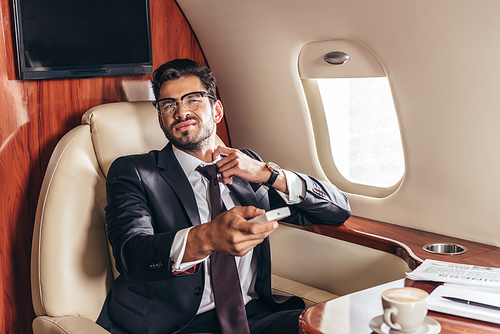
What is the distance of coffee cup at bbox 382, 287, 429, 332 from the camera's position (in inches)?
38.7

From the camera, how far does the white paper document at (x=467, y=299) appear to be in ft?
3.69

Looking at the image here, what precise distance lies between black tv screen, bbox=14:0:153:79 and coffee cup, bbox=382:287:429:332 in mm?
1669

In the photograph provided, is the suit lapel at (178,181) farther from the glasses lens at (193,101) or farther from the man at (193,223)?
the glasses lens at (193,101)

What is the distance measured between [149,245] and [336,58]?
48.7 inches

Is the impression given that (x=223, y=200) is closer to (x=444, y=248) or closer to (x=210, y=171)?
(x=210, y=171)

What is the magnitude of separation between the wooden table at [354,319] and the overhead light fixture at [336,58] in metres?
1.20

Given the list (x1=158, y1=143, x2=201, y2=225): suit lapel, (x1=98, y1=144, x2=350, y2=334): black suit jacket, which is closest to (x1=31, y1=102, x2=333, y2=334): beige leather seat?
(x1=98, y1=144, x2=350, y2=334): black suit jacket

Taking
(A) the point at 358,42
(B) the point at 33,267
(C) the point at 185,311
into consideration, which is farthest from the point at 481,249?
(B) the point at 33,267

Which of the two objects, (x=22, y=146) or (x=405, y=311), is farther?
(x=22, y=146)

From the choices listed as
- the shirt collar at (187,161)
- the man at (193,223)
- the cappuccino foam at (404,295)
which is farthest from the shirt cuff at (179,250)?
the cappuccino foam at (404,295)

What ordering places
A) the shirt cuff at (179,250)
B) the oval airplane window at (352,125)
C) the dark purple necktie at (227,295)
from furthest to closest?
the oval airplane window at (352,125) < the dark purple necktie at (227,295) < the shirt cuff at (179,250)

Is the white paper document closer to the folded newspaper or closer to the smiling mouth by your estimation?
the folded newspaper

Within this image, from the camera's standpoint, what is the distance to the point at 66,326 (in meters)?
1.55

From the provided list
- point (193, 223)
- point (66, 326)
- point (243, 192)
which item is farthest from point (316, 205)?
point (66, 326)
